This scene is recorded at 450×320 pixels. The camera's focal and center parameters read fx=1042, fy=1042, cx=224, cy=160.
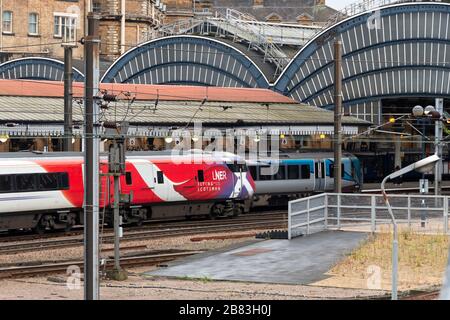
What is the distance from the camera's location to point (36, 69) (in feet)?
272

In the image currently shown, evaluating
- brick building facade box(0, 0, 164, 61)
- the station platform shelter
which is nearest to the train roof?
the station platform shelter

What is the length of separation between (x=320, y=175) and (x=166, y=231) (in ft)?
51.5

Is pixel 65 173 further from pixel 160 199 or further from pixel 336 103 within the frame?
pixel 336 103

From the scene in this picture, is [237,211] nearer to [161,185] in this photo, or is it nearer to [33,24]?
[161,185]

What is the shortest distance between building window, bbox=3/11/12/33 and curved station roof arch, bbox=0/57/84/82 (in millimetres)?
11597

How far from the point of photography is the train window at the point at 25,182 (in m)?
37.8

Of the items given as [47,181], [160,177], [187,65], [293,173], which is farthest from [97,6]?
[47,181]

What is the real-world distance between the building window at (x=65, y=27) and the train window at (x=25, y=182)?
203ft

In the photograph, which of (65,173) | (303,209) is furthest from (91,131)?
(65,173)

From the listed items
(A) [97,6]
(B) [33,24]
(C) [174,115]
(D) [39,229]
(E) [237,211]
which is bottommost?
(D) [39,229]

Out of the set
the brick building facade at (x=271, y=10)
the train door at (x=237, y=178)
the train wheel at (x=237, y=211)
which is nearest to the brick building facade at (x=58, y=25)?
the brick building facade at (x=271, y=10)

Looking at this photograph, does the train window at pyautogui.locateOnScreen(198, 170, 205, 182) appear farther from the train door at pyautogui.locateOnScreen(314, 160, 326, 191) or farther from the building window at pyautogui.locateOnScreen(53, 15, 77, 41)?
the building window at pyautogui.locateOnScreen(53, 15, 77, 41)

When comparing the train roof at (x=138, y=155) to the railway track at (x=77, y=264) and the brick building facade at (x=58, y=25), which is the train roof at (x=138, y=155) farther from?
the brick building facade at (x=58, y=25)

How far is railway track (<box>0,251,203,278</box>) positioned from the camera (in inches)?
1145
